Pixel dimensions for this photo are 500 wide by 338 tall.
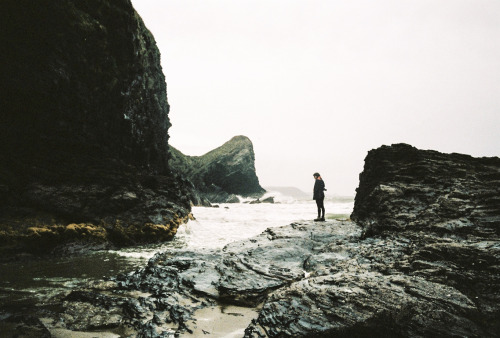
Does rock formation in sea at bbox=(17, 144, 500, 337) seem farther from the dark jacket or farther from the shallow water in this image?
the dark jacket

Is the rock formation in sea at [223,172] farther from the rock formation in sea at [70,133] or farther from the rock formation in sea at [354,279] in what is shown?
the rock formation in sea at [354,279]

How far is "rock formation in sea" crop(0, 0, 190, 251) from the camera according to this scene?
880 cm

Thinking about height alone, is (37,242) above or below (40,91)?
below

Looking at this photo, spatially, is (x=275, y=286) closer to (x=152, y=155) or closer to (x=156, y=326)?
(x=156, y=326)

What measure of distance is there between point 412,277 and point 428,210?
3.48 meters

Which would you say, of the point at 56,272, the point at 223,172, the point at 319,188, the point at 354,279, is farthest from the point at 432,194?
the point at 223,172

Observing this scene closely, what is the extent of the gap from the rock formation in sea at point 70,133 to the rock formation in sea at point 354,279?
16.7ft

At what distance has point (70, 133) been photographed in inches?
424

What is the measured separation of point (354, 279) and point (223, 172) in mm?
52487

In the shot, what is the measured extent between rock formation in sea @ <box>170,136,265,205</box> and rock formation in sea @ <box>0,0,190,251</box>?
1535 inches

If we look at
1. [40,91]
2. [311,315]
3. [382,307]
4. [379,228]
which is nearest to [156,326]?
[311,315]

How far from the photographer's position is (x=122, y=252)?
29.0 feet

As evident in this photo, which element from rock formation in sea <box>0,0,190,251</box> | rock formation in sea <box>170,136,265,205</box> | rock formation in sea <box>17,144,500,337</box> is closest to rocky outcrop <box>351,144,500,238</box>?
rock formation in sea <box>17,144,500,337</box>

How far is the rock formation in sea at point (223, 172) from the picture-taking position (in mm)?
53447
